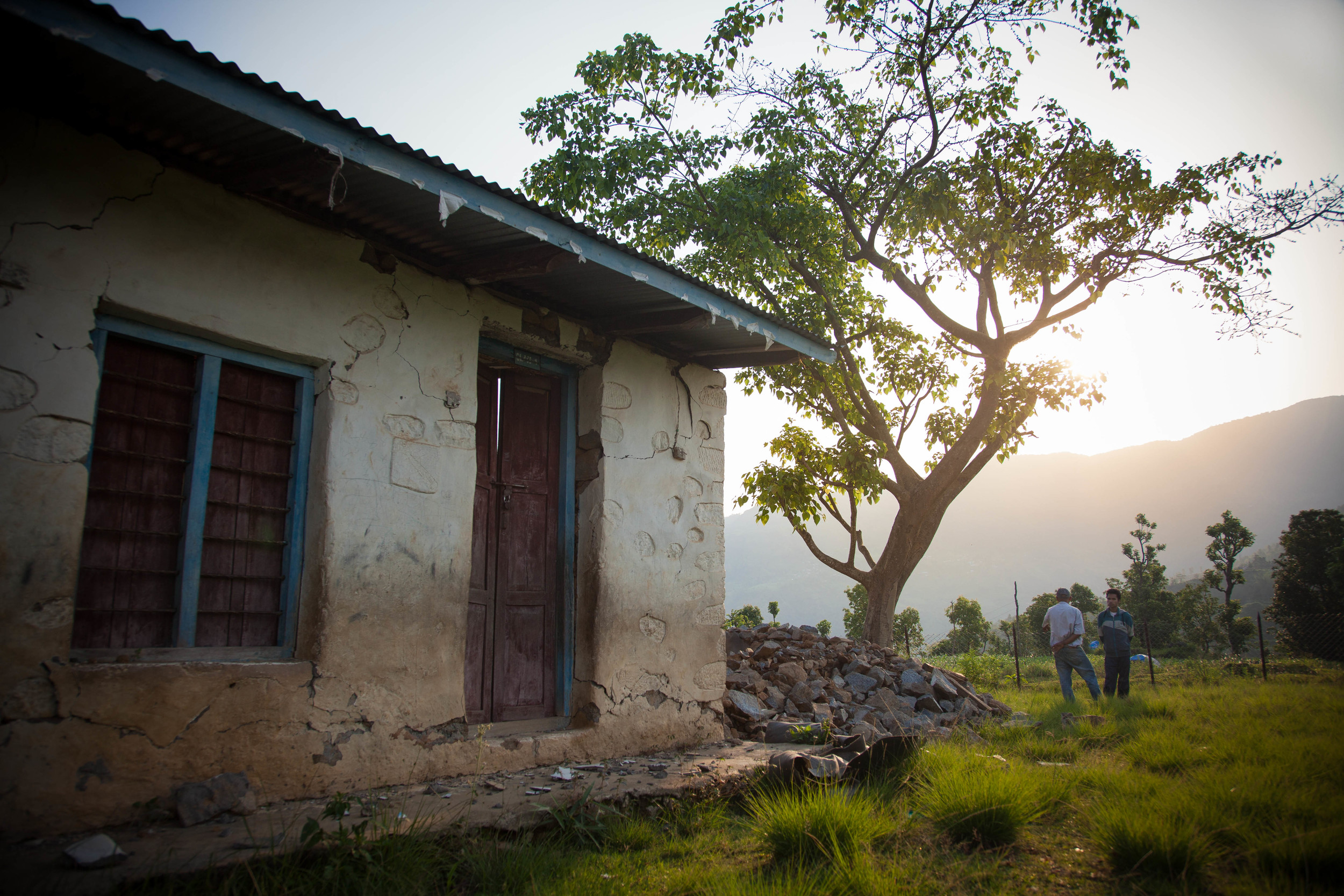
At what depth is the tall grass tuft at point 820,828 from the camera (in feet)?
10.4

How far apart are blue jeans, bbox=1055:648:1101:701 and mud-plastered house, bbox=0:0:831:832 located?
16.7ft

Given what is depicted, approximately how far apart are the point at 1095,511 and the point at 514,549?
18039 centimetres

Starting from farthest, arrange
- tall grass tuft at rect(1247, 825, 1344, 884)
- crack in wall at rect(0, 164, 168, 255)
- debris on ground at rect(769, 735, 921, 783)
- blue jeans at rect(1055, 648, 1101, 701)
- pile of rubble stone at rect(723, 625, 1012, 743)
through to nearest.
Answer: blue jeans at rect(1055, 648, 1101, 701) < pile of rubble stone at rect(723, 625, 1012, 743) < debris on ground at rect(769, 735, 921, 783) < crack in wall at rect(0, 164, 168, 255) < tall grass tuft at rect(1247, 825, 1344, 884)

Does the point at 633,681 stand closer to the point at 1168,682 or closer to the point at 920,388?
the point at 920,388

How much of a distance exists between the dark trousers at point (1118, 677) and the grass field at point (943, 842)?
398 centimetres

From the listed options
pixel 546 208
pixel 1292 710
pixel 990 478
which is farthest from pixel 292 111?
pixel 990 478

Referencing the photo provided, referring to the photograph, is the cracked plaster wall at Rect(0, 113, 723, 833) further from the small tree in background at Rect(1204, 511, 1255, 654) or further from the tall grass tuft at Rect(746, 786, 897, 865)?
the small tree in background at Rect(1204, 511, 1255, 654)

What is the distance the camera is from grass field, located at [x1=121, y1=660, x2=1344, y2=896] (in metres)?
2.78

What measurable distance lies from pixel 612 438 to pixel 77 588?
116 inches

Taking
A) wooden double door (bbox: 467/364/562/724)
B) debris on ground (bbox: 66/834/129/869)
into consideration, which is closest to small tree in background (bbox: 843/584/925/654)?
wooden double door (bbox: 467/364/562/724)

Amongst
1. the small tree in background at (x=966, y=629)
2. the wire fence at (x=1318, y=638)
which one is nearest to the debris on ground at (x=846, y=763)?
the wire fence at (x=1318, y=638)

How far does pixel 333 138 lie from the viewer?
314 cm

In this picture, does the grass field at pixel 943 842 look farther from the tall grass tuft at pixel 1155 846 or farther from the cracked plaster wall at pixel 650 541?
the cracked plaster wall at pixel 650 541

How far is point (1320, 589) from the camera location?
2255 centimetres
